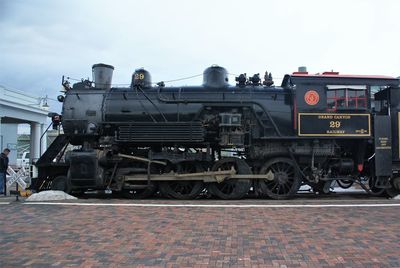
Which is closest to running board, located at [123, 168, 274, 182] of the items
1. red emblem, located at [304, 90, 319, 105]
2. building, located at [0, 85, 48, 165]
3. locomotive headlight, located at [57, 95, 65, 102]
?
red emblem, located at [304, 90, 319, 105]

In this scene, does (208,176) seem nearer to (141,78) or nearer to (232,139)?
(232,139)

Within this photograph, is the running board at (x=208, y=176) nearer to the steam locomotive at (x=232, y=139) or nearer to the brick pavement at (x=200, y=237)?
the steam locomotive at (x=232, y=139)

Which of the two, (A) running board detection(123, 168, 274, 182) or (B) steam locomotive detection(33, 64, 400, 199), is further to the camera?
(B) steam locomotive detection(33, 64, 400, 199)

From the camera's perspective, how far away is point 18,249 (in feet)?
16.8

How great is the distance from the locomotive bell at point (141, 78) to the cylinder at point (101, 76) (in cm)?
82

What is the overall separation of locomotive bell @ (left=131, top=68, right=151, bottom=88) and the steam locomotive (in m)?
0.26

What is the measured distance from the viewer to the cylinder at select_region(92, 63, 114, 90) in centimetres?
1157

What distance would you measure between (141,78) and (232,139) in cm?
313

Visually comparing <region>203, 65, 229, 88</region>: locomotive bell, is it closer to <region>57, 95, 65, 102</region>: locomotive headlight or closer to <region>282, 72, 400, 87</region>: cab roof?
<region>282, 72, 400, 87</region>: cab roof

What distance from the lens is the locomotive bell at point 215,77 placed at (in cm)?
1107

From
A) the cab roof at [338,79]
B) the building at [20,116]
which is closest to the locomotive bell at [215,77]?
the cab roof at [338,79]

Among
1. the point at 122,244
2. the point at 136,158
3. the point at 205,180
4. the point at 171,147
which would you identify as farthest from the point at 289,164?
the point at 122,244

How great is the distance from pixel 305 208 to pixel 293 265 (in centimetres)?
353

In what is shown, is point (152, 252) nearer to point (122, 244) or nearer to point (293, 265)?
point (122, 244)
